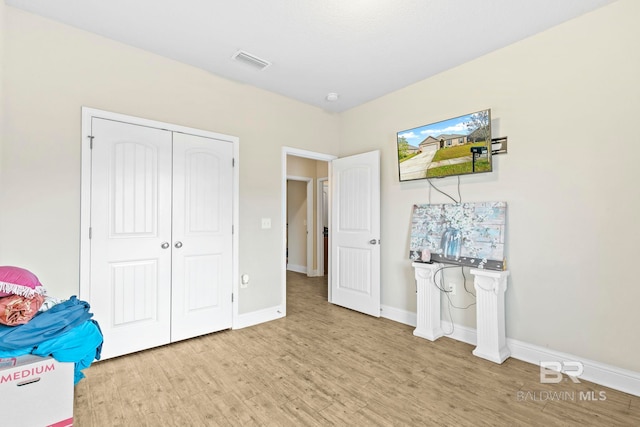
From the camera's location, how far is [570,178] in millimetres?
2436

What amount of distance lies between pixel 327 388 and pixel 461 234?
1.90 metres

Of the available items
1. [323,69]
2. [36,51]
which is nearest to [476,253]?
[323,69]

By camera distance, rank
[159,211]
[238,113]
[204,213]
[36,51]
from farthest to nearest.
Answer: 1. [238,113]
2. [204,213]
3. [159,211]
4. [36,51]

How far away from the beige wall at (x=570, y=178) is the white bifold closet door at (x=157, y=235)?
2553 mm

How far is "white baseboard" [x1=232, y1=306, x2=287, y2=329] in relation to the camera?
338cm

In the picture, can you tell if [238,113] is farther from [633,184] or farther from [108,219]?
[633,184]

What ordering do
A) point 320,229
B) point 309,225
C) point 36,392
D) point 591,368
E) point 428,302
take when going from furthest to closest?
point 309,225
point 320,229
point 428,302
point 591,368
point 36,392

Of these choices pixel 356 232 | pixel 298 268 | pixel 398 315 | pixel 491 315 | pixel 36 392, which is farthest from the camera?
pixel 298 268

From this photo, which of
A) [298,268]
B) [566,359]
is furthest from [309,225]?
[566,359]

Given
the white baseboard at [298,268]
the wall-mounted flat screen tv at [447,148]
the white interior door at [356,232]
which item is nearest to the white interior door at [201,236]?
the white interior door at [356,232]

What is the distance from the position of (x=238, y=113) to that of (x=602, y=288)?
12.1ft

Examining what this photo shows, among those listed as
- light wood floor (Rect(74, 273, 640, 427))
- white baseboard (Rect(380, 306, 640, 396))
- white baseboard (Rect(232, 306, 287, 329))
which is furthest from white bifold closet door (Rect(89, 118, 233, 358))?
white baseboard (Rect(380, 306, 640, 396))

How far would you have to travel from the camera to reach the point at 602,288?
7.47ft

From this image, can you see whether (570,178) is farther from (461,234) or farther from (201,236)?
(201,236)
